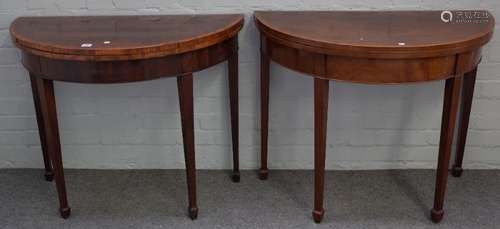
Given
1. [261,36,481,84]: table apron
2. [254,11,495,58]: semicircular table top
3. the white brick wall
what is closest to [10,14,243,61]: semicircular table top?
the white brick wall

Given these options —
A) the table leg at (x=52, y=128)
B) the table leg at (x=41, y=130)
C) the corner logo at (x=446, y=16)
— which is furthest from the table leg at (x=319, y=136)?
the table leg at (x=41, y=130)

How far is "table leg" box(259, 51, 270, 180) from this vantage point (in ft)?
8.54

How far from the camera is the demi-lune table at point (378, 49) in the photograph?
211cm

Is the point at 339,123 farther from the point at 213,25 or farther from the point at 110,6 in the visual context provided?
the point at 110,6

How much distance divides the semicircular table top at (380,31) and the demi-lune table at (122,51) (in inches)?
8.9

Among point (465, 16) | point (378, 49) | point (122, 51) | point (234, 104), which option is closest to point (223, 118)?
point (234, 104)

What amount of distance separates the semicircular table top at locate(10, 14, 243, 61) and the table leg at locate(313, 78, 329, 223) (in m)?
0.39

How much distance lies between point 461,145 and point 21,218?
1.82 m

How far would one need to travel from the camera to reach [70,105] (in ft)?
9.16

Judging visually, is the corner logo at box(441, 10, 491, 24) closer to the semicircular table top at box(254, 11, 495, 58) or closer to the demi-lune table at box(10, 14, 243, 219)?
the semicircular table top at box(254, 11, 495, 58)

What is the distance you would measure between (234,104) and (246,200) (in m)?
0.39

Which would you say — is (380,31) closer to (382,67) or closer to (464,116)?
(382,67)

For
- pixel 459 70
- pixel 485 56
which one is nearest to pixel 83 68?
pixel 459 70

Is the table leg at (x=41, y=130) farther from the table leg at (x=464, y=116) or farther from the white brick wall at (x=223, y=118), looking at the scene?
the table leg at (x=464, y=116)
